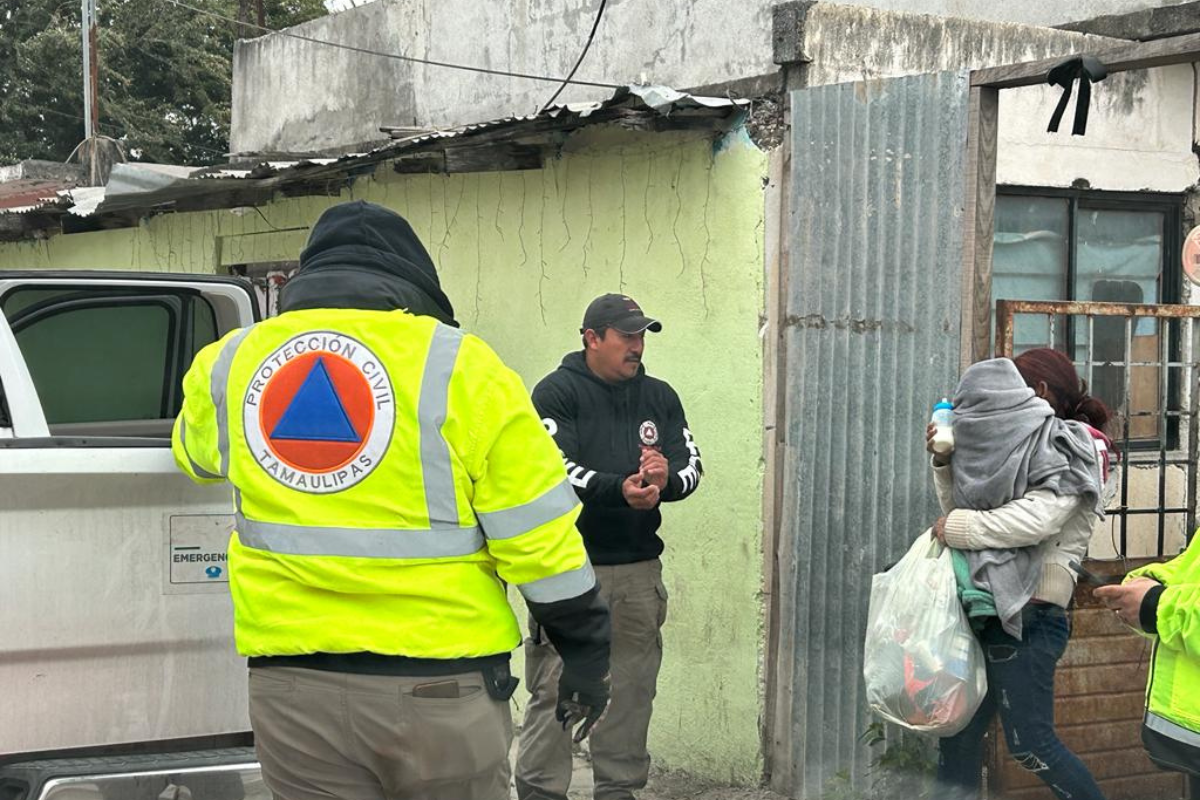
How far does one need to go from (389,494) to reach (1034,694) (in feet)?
8.28

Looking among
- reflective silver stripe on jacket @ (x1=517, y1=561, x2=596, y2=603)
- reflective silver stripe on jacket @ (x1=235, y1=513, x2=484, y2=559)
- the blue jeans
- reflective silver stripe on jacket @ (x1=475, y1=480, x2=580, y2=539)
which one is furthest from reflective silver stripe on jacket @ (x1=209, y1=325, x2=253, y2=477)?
the blue jeans

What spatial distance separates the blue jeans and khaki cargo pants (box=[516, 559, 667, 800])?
119 centimetres

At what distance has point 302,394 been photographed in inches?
128

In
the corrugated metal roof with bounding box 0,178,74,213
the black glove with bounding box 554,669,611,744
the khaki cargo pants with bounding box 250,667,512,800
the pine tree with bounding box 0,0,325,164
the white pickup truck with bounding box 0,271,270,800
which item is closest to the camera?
the khaki cargo pants with bounding box 250,667,512,800

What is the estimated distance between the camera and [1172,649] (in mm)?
3641

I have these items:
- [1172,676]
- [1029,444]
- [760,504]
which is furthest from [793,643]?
[1172,676]

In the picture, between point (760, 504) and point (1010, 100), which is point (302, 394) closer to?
point (760, 504)

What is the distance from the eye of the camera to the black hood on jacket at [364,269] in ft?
10.9

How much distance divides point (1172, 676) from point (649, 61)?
5.09 m

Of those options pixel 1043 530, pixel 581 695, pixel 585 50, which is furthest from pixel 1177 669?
pixel 585 50

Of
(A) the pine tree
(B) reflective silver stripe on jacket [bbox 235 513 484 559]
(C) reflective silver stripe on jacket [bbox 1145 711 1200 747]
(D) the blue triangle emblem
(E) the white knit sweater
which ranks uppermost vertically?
(A) the pine tree

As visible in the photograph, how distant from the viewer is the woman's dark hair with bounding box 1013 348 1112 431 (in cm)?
506

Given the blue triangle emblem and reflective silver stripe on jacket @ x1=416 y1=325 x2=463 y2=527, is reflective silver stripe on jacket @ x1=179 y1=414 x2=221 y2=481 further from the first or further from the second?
reflective silver stripe on jacket @ x1=416 y1=325 x2=463 y2=527

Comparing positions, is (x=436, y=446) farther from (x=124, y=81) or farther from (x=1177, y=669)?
(x=124, y=81)
